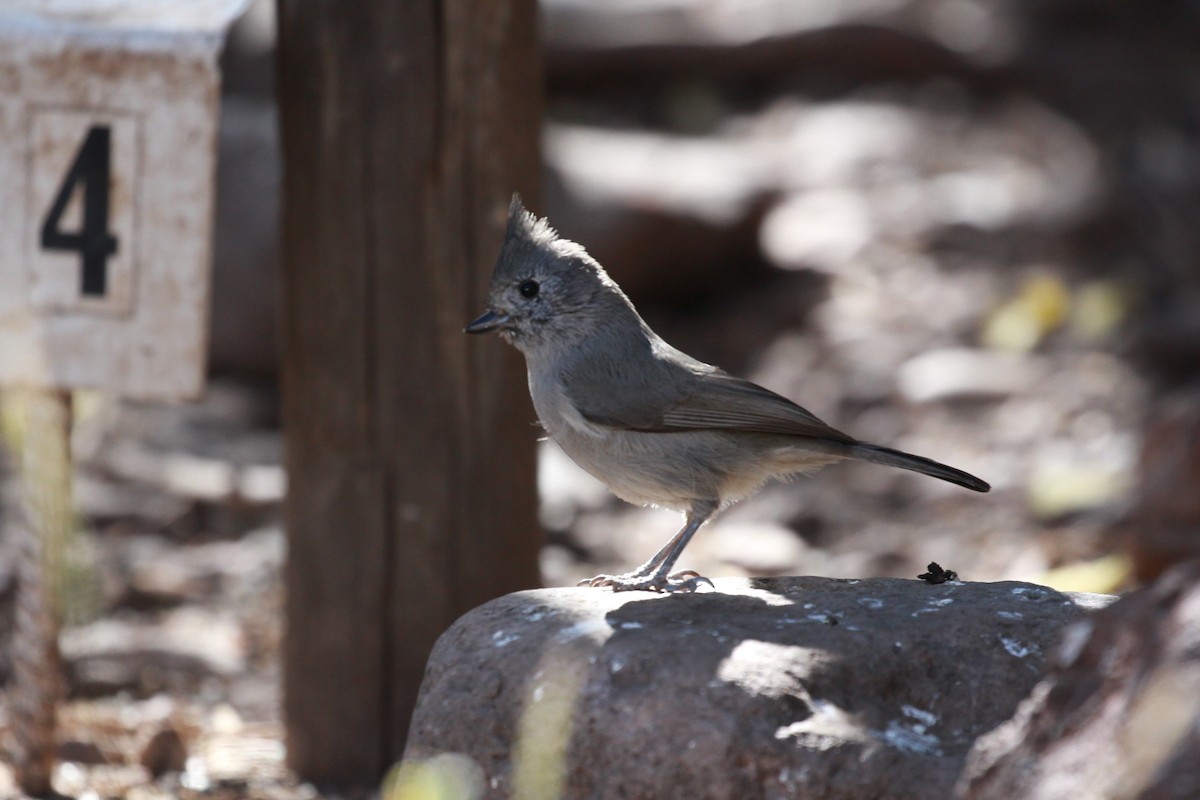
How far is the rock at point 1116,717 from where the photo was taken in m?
1.99

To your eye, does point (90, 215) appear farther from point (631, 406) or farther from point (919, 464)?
point (919, 464)

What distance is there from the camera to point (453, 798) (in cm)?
279

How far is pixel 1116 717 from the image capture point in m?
2.12

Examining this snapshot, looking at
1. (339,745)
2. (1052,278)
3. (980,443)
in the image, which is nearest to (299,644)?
(339,745)

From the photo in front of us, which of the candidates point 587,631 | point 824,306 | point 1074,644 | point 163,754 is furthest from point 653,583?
point 824,306

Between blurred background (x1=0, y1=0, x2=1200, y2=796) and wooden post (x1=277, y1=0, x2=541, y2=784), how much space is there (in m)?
0.35

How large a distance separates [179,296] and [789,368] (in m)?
4.45

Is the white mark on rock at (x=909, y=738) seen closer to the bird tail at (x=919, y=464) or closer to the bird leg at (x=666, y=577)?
the bird leg at (x=666, y=577)

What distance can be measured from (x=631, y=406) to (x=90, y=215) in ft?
5.37

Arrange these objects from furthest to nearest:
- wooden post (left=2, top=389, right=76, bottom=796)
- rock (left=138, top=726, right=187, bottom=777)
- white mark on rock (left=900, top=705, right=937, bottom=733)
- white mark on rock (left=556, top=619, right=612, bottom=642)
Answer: rock (left=138, top=726, right=187, bottom=777) < wooden post (left=2, top=389, right=76, bottom=796) < white mark on rock (left=556, top=619, right=612, bottom=642) < white mark on rock (left=900, top=705, right=937, bottom=733)

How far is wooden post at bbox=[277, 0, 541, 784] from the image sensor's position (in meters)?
4.16

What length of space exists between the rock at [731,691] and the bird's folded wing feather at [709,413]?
0.67 meters

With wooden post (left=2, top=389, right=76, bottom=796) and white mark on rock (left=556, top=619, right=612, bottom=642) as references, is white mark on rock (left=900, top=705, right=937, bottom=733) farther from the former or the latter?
wooden post (left=2, top=389, right=76, bottom=796)

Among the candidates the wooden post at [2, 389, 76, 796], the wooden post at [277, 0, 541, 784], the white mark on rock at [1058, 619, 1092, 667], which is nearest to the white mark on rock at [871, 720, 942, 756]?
the white mark on rock at [1058, 619, 1092, 667]
